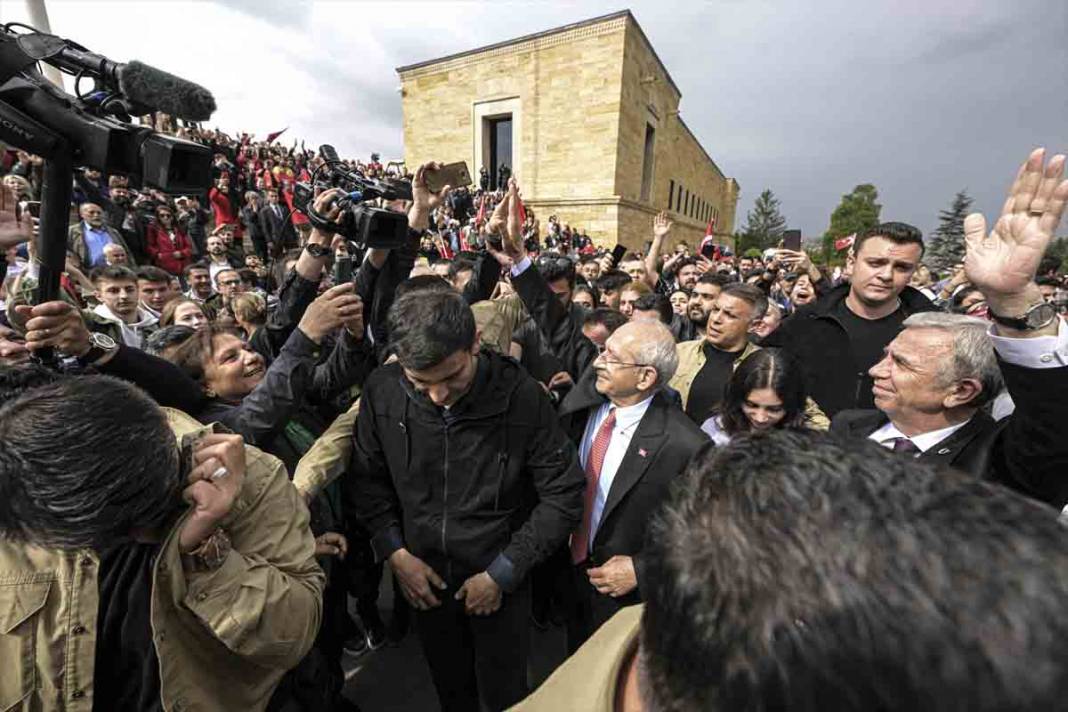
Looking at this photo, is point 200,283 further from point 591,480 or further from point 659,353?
point 659,353

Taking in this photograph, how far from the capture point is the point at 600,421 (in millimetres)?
2453

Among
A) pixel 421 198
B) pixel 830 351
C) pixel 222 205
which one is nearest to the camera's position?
pixel 421 198

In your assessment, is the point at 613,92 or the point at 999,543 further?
the point at 613,92

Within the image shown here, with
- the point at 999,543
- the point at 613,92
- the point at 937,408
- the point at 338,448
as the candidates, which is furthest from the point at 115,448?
the point at 613,92

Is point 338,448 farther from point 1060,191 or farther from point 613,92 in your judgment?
point 613,92

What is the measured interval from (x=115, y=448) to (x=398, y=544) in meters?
1.22

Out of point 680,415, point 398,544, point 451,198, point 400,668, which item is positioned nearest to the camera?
point 398,544

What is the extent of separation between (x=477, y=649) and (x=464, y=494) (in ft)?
2.47

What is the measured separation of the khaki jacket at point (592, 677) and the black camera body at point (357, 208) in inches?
76.7

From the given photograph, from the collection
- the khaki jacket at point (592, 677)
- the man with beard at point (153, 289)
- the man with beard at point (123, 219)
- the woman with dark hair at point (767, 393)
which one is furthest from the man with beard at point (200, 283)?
the khaki jacket at point (592, 677)

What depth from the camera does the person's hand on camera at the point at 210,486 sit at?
1129mm

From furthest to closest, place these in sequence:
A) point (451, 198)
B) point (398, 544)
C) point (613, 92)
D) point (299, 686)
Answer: point (613, 92), point (451, 198), point (398, 544), point (299, 686)

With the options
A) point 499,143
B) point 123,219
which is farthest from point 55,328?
point 499,143

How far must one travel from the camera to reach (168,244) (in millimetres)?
7727
